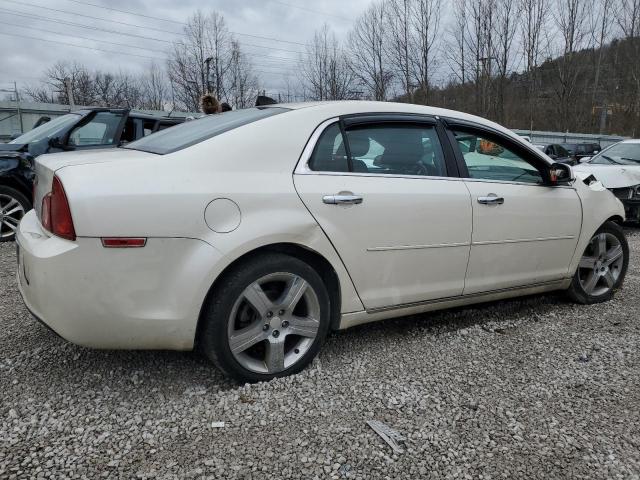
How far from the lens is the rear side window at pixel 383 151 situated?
2854mm

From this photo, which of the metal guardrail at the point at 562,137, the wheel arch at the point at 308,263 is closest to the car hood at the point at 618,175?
the wheel arch at the point at 308,263

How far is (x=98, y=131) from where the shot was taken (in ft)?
22.6

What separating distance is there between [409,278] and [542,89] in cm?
3434

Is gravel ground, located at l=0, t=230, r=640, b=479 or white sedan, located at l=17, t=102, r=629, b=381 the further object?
white sedan, located at l=17, t=102, r=629, b=381

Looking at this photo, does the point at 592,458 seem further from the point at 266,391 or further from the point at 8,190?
the point at 8,190

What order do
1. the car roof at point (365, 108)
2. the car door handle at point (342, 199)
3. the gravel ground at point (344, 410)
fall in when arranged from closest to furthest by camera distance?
the gravel ground at point (344, 410)
the car door handle at point (342, 199)
the car roof at point (365, 108)

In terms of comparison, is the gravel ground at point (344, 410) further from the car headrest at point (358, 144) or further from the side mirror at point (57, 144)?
the side mirror at point (57, 144)

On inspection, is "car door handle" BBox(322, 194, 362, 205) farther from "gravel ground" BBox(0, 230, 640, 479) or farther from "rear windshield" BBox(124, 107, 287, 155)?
"gravel ground" BBox(0, 230, 640, 479)

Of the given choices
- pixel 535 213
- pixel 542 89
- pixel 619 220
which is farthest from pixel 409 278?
pixel 542 89

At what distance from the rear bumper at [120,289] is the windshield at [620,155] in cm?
865

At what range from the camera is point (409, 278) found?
308 cm

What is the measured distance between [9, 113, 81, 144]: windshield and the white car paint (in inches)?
177

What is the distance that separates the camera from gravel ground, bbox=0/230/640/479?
211 centimetres

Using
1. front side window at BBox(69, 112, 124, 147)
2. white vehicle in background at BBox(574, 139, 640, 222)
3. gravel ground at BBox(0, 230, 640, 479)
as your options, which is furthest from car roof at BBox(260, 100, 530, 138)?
white vehicle in background at BBox(574, 139, 640, 222)
